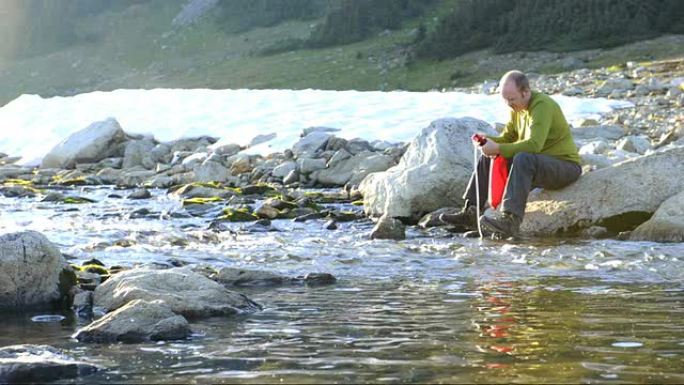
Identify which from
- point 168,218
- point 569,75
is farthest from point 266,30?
point 168,218

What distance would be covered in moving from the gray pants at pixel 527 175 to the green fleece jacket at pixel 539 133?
0.32ft

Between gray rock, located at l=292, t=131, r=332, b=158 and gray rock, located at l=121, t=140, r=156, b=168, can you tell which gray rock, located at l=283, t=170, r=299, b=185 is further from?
gray rock, located at l=121, t=140, r=156, b=168

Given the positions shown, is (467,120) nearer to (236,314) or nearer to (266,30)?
(236,314)

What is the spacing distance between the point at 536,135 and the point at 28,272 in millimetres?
5648

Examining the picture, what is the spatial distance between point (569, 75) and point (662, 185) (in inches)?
1177

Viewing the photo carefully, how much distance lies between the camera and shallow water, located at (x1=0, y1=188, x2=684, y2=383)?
5434 millimetres

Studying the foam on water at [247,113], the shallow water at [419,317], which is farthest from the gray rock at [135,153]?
the shallow water at [419,317]

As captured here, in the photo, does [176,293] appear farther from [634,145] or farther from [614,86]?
[614,86]

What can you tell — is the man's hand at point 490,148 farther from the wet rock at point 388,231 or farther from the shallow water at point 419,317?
the wet rock at point 388,231

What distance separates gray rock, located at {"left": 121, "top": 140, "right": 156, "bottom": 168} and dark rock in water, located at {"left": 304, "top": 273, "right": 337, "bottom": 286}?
1614 centimetres

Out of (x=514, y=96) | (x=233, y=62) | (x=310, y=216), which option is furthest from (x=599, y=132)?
(x=233, y=62)

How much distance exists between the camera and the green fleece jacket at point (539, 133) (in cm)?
1146

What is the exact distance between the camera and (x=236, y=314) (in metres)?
7.48

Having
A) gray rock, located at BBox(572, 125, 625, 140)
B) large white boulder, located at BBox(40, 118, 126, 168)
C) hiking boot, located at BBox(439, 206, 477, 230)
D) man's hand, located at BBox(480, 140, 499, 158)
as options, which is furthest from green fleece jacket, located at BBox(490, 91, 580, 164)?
large white boulder, located at BBox(40, 118, 126, 168)
